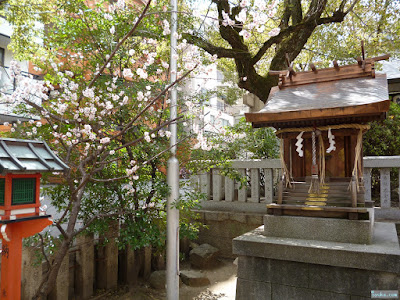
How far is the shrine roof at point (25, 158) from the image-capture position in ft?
8.66

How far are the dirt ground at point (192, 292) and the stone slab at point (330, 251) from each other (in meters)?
2.13

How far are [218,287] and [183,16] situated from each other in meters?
6.11

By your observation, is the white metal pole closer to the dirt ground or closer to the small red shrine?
the dirt ground

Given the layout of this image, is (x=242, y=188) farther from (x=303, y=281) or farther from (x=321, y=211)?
(x=303, y=281)

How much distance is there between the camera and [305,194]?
472cm

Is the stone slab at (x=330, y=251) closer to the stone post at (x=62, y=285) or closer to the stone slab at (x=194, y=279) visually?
the stone slab at (x=194, y=279)

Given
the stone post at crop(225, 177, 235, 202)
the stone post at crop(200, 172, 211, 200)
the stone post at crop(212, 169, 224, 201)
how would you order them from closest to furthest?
1. the stone post at crop(225, 177, 235, 202)
2. the stone post at crop(212, 169, 224, 201)
3. the stone post at crop(200, 172, 211, 200)

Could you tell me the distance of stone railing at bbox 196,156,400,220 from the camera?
6.22 metres

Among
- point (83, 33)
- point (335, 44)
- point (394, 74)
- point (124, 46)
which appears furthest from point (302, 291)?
point (394, 74)

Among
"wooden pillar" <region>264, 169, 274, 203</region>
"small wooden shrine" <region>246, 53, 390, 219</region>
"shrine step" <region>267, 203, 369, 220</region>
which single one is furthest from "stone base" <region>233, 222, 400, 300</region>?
"wooden pillar" <region>264, 169, 274, 203</region>

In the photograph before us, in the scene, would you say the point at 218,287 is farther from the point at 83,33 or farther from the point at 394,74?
the point at 394,74

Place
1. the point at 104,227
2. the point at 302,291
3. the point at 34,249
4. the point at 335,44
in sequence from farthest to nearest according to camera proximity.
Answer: the point at 335,44 → the point at 104,227 → the point at 34,249 → the point at 302,291

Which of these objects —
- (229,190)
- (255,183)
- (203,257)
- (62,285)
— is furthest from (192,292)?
(255,183)

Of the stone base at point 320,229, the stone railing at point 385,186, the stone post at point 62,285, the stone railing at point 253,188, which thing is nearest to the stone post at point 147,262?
the stone post at point 62,285
